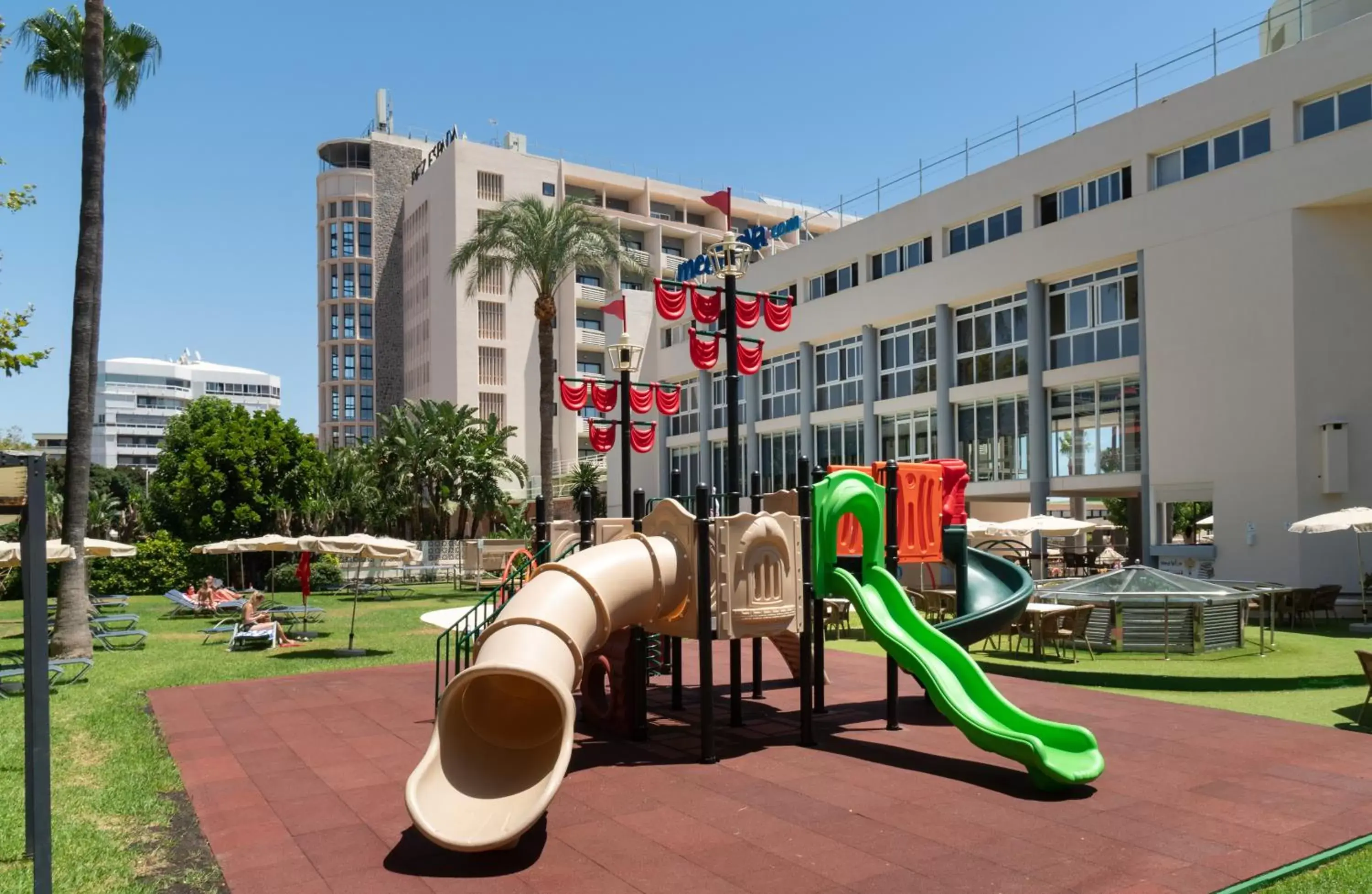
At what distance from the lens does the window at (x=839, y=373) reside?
130 ft

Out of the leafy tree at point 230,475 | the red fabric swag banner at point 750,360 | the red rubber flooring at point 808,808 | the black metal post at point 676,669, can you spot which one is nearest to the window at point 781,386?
the leafy tree at point 230,475

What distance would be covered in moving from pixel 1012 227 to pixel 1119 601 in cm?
1825

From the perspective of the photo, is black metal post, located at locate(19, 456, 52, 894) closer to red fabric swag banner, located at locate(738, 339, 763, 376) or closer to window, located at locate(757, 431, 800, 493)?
red fabric swag banner, located at locate(738, 339, 763, 376)

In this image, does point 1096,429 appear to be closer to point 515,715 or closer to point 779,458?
point 779,458

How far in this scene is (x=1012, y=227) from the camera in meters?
33.0

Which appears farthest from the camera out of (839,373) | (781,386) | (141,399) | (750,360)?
(141,399)

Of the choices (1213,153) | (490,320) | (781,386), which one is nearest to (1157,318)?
(1213,153)

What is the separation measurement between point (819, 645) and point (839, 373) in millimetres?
28689

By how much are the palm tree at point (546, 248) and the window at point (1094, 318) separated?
1366 cm

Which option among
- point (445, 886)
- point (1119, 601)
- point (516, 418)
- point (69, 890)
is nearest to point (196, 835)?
point (69, 890)

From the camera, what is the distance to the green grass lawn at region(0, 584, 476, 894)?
7273 mm

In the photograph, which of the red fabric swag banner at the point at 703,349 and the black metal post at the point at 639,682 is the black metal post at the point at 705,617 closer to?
the black metal post at the point at 639,682

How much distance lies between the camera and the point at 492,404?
2581 inches

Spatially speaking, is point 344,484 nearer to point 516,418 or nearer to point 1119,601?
point 516,418
